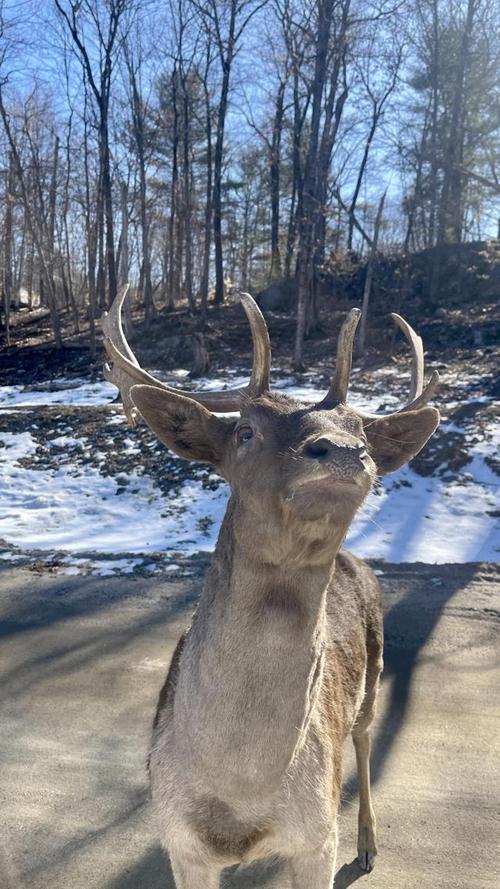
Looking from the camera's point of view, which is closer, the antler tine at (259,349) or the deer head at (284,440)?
the deer head at (284,440)

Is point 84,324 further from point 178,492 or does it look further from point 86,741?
point 86,741

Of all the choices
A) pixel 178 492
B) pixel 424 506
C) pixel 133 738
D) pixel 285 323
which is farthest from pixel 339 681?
pixel 285 323

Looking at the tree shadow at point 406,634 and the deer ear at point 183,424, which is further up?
the deer ear at point 183,424

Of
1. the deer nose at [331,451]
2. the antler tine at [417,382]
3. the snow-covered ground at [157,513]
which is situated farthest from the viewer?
the snow-covered ground at [157,513]

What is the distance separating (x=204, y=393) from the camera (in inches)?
120

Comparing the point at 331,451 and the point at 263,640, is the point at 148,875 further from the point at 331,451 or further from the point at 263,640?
the point at 331,451

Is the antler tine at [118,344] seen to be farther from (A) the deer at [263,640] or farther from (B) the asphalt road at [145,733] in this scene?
(B) the asphalt road at [145,733]

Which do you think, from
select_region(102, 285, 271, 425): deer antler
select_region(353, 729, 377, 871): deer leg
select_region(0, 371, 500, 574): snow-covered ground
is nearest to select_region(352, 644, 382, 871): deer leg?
select_region(353, 729, 377, 871): deer leg

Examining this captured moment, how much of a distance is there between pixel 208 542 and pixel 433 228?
26551 millimetres

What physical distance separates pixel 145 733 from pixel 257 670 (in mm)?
2722

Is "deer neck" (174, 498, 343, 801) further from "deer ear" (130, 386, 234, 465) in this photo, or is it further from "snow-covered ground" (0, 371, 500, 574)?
"snow-covered ground" (0, 371, 500, 574)

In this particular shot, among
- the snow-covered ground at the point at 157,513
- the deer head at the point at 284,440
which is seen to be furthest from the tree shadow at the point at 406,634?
the deer head at the point at 284,440

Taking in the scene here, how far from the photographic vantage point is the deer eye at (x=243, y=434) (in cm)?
242

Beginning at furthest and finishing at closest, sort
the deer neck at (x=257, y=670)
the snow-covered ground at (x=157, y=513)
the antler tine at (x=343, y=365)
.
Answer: the snow-covered ground at (x=157, y=513)
the antler tine at (x=343, y=365)
the deer neck at (x=257, y=670)
